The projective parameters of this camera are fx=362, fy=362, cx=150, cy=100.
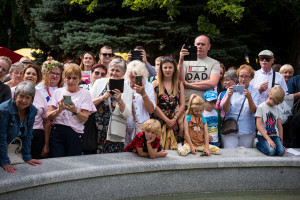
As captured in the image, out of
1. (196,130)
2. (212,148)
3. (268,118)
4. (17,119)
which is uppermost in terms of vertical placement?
(17,119)

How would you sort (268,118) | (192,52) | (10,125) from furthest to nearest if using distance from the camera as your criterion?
(192,52) → (268,118) → (10,125)

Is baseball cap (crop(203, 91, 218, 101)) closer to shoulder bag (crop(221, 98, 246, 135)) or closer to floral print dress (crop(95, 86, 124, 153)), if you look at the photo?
shoulder bag (crop(221, 98, 246, 135))

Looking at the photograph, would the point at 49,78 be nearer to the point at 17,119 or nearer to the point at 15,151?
the point at 17,119

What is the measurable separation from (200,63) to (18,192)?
12.0 feet

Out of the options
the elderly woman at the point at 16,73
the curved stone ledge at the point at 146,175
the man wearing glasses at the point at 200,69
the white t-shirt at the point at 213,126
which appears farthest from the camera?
the man wearing glasses at the point at 200,69

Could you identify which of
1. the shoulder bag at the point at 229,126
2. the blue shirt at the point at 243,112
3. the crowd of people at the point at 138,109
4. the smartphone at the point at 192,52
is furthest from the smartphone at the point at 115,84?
the blue shirt at the point at 243,112

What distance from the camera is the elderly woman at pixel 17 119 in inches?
165

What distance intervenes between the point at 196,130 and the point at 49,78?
237cm

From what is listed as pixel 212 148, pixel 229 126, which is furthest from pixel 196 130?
pixel 229 126

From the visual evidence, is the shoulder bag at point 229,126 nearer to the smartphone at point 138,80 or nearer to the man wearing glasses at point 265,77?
the man wearing glasses at point 265,77

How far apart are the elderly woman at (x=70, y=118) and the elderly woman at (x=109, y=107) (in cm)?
27

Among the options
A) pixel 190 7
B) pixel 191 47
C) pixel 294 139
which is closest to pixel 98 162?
pixel 191 47

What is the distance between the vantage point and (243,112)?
6059mm

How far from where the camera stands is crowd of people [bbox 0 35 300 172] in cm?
476
